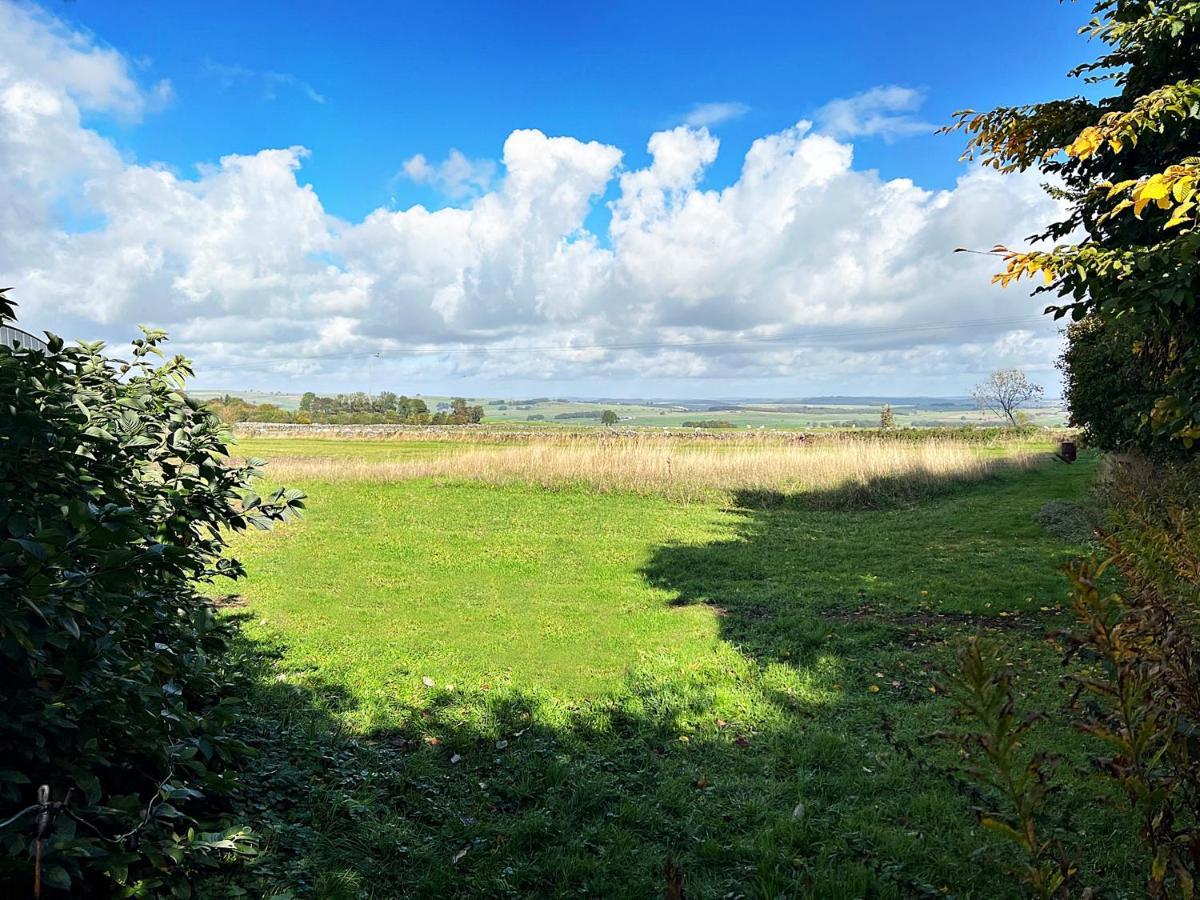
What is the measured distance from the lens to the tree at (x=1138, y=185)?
3643 mm

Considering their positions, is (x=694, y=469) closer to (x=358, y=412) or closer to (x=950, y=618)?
(x=950, y=618)

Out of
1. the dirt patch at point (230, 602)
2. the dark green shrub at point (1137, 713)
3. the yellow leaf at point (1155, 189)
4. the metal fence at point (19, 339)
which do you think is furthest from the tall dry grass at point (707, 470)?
the metal fence at point (19, 339)

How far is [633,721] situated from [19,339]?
13.5 ft

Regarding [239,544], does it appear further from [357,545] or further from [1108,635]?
[1108,635]

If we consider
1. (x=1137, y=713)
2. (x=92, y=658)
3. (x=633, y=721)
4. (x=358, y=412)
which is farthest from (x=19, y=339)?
(x=358, y=412)

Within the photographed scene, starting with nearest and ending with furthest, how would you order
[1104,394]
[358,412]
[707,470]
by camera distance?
[1104,394] → [707,470] → [358,412]

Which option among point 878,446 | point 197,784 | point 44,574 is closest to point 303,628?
point 197,784

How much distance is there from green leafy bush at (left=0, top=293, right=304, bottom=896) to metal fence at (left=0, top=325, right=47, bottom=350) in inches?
5.4

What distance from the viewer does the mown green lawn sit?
311 centimetres

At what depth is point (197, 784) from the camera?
2.32 meters

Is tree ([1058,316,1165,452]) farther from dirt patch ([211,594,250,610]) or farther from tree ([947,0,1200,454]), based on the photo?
dirt patch ([211,594,250,610])

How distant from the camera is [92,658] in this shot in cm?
185

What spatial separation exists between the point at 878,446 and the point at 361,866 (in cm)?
1980

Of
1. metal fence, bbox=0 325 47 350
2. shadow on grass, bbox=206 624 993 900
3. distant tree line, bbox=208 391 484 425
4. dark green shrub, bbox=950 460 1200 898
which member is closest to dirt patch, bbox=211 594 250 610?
shadow on grass, bbox=206 624 993 900
